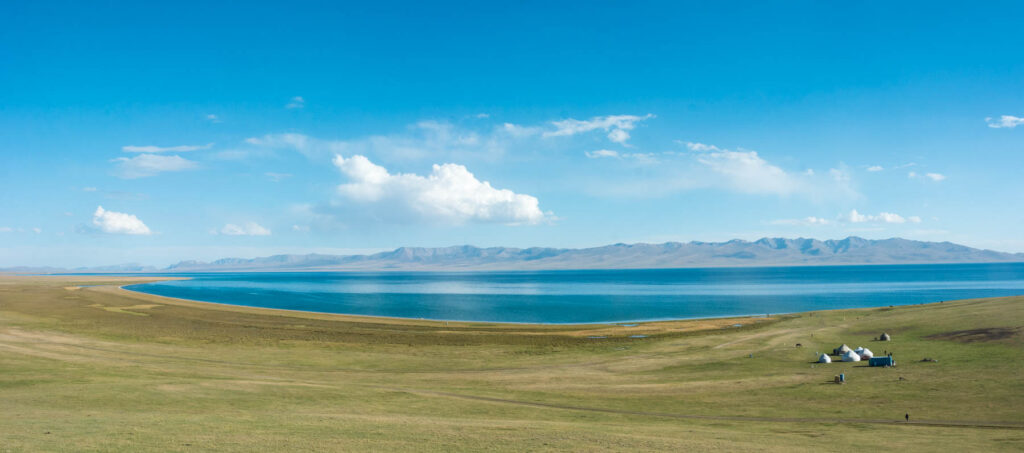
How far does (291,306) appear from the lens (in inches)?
6614

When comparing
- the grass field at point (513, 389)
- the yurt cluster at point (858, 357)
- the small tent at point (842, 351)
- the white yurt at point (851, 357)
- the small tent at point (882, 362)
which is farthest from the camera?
the small tent at point (842, 351)

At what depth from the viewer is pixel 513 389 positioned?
48.8 meters

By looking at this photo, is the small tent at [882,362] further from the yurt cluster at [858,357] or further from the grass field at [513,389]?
the grass field at [513,389]

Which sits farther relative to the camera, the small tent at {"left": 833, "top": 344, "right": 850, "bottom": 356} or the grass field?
the small tent at {"left": 833, "top": 344, "right": 850, "bottom": 356}

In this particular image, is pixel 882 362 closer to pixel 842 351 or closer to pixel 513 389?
pixel 842 351

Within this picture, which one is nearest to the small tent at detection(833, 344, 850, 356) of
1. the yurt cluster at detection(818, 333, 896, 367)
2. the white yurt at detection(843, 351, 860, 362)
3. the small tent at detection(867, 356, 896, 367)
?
the yurt cluster at detection(818, 333, 896, 367)

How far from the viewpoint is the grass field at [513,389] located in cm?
2841

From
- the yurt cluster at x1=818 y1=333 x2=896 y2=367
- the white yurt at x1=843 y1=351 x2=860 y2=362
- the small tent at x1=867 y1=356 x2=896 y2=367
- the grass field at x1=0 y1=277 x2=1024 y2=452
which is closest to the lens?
the grass field at x1=0 y1=277 x2=1024 y2=452

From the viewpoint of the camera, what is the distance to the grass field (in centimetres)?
2841

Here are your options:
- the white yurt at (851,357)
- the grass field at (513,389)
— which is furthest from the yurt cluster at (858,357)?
the grass field at (513,389)

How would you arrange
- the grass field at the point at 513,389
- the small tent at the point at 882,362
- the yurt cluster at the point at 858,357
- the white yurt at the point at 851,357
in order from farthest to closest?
the white yurt at the point at 851,357, the yurt cluster at the point at 858,357, the small tent at the point at 882,362, the grass field at the point at 513,389

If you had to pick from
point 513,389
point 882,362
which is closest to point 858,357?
point 882,362

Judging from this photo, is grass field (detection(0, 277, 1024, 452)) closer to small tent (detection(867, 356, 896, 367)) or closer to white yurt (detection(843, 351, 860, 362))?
small tent (detection(867, 356, 896, 367))

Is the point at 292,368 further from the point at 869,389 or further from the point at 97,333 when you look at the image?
the point at 869,389
